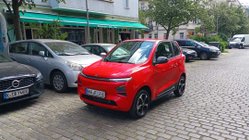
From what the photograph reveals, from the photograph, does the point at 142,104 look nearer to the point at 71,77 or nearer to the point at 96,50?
the point at 71,77

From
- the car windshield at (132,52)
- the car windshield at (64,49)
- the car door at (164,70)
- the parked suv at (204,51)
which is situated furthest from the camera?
the parked suv at (204,51)

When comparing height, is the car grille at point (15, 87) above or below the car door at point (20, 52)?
below

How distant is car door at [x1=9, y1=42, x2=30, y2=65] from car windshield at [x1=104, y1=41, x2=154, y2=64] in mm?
3538

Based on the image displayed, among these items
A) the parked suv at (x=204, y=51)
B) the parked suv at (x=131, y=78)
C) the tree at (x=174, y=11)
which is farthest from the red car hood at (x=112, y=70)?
the tree at (x=174, y=11)

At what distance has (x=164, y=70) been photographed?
18.5ft

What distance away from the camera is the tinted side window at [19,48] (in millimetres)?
7938

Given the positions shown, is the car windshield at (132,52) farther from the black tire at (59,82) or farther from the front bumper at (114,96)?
the black tire at (59,82)

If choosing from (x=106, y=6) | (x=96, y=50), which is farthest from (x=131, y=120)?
(x=106, y=6)

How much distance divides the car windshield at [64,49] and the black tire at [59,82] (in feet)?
2.25

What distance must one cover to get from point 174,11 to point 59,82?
1649 centimetres

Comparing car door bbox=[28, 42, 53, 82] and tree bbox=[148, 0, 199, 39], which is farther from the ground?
tree bbox=[148, 0, 199, 39]

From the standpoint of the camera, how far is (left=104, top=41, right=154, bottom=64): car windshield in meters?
5.23

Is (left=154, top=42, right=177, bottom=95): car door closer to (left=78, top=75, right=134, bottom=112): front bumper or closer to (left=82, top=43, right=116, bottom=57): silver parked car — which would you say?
(left=78, top=75, right=134, bottom=112): front bumper

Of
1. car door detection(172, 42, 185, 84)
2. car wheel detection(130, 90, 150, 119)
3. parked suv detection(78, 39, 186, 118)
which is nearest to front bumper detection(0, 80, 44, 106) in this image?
parked suv detection(78, 39, 186, 118)
